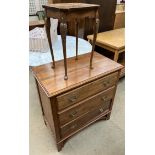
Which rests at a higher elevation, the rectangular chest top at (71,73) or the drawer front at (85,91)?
the rectangular chest top at (71,73)

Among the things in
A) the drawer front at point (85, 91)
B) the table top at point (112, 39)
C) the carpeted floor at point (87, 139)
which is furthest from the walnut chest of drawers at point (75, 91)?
the table top at point (112, 39)

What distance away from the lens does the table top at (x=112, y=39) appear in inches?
74.7

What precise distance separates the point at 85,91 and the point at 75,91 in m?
0.11

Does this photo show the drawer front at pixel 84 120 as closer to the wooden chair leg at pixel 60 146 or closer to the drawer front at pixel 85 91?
the wooden chair leg at pixel 60 146

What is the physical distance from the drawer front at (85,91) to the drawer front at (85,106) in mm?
55

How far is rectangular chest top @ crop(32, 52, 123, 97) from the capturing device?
1.05 m

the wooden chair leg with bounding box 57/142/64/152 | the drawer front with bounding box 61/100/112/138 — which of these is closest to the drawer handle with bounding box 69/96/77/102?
the drawer front with bounding box 61/100/112/138

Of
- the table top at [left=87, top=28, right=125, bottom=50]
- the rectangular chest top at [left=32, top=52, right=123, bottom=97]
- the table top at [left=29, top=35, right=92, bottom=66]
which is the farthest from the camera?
the table top at [left=87, top=28, right=125, bottom=50]

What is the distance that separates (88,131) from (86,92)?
600 millimetres

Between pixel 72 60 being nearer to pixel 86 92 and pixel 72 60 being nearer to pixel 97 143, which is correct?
pixel 86 92

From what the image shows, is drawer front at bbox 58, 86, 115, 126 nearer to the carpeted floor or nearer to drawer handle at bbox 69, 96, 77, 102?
drawer handle at bbox 69, 96, 77, 102

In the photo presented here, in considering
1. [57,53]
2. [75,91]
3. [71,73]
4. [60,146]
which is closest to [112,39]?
[57,53]

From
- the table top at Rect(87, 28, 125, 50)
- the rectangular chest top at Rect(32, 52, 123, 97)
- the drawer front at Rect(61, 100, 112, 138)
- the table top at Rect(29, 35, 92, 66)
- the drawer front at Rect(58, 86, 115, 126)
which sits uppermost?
the table top at Rect(87, 28, 125, 50)
